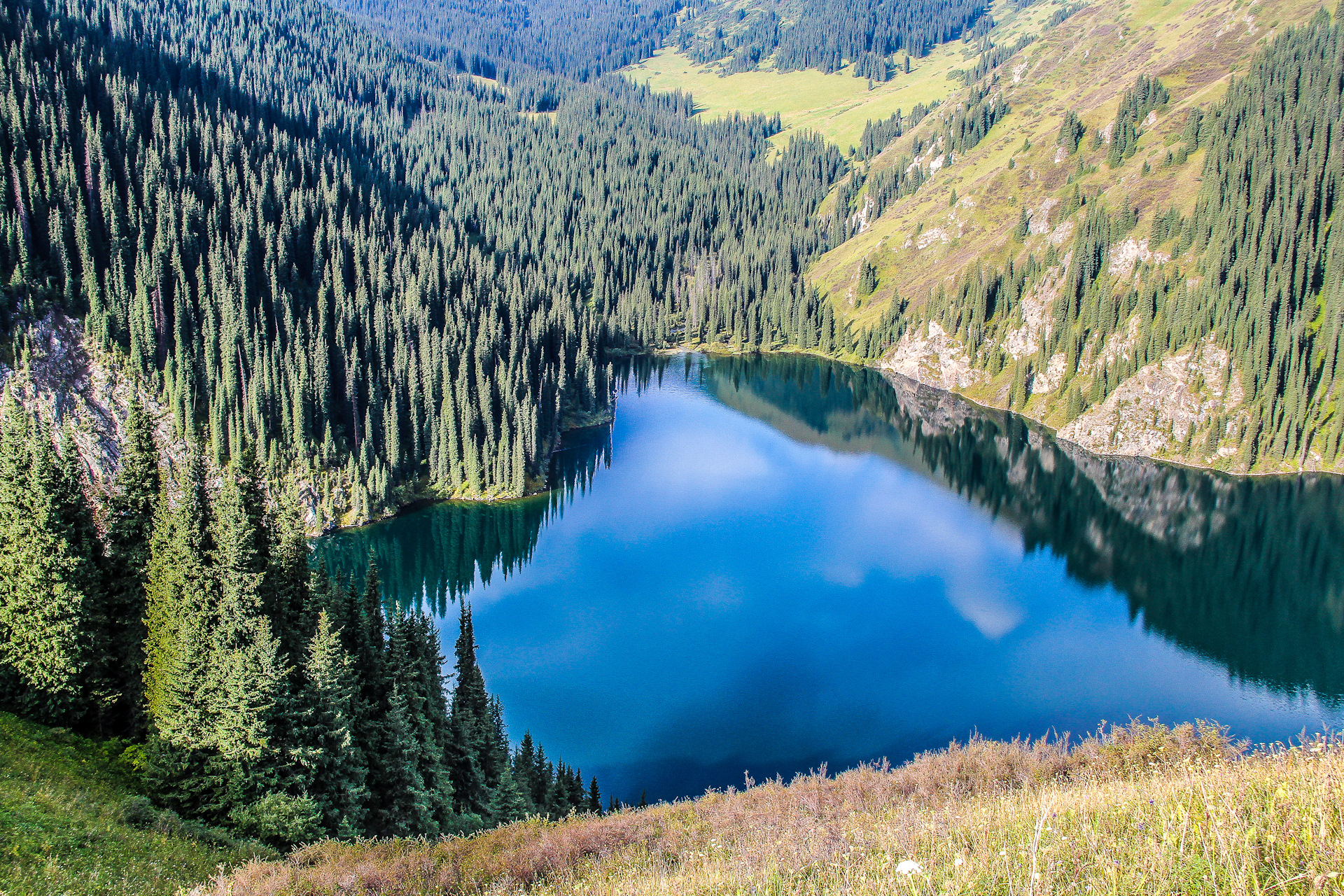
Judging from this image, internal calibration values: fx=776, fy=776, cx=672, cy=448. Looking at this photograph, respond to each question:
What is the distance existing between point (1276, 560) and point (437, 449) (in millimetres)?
92162

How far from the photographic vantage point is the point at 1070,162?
154 metres

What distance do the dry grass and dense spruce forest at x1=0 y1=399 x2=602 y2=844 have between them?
667 cm

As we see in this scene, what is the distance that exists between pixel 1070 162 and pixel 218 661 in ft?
559

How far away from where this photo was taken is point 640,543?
8294cm

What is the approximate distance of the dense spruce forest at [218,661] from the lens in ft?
87.9

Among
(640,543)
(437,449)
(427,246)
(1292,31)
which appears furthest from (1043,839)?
(1292,31)

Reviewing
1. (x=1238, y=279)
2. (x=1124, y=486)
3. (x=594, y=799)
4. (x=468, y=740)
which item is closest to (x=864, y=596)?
(x=594, y=799)

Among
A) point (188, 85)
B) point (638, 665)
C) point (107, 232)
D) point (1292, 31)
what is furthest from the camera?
point (188, 85)

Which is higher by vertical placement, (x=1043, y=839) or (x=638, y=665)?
(x=1043, y=839)

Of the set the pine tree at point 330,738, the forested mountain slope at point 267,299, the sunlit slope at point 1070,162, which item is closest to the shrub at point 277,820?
the pine tree at point 330,738

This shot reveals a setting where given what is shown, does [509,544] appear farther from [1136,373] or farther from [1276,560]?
[1136,373]

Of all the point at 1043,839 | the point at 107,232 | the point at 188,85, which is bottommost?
the point at 1043,839

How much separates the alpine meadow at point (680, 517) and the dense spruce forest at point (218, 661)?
21 cm

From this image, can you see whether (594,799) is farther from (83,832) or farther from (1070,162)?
(1070,162)
